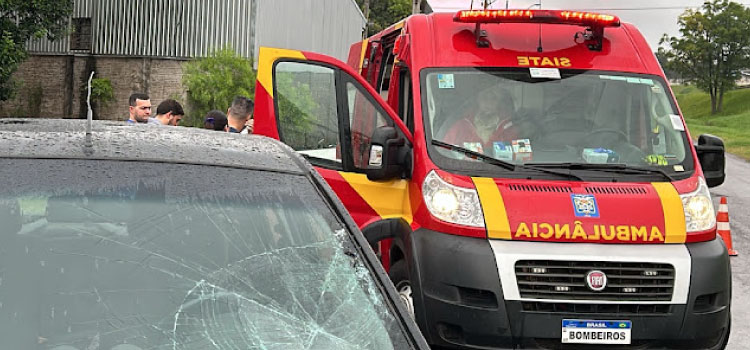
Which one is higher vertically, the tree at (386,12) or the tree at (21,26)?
the tree at (386,12)

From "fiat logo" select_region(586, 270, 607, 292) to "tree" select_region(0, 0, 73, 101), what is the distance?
22.7 meters

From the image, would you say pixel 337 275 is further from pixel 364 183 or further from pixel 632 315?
pixel 364 183

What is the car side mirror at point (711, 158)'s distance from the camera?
6809 millimetres

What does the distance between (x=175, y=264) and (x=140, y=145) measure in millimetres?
472

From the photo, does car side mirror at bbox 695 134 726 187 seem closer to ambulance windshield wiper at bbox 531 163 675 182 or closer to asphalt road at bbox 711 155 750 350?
ambulance windshield wiper at bbox 531 163 675 182

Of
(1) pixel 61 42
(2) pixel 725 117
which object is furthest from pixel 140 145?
(2) pixel 725 117

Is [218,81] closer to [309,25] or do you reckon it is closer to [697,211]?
[309,25]

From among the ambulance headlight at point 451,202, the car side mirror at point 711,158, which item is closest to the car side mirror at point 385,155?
the ambulance headlight at point 451,202

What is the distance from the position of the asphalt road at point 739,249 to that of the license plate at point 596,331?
205 centimetres

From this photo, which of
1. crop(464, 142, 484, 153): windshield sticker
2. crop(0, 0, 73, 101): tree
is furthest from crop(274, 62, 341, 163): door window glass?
crop(0, 0, 73, 101): tree

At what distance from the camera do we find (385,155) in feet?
21.2

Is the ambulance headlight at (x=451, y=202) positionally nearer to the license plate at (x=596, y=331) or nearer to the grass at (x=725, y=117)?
the license plate at (x=596, y=331)

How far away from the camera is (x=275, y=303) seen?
2.75 metres

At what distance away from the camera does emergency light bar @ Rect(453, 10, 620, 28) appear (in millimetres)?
6961
